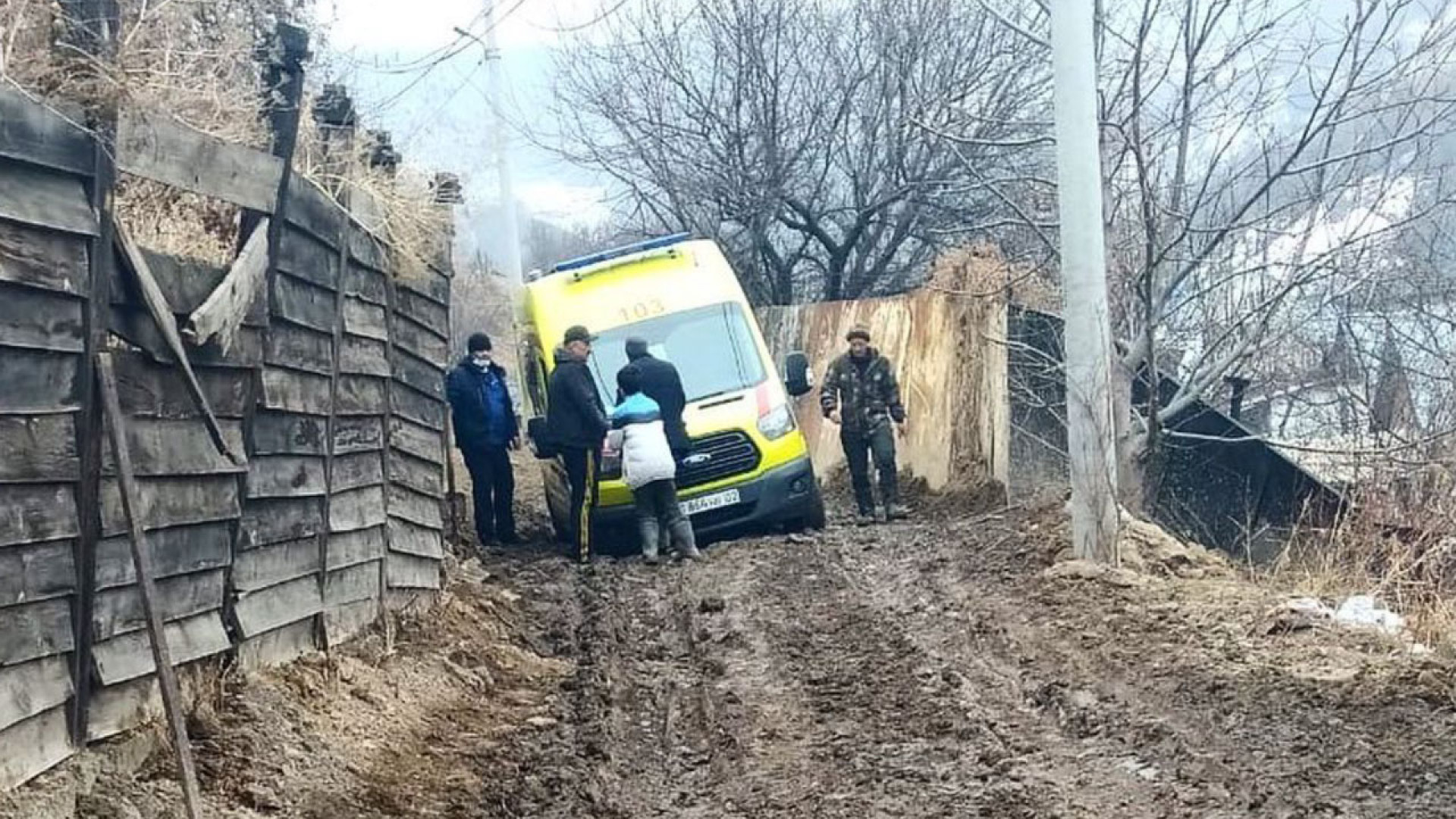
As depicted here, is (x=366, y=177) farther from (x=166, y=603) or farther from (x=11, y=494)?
(x=11, y=494)

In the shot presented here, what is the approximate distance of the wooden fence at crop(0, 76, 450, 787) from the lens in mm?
4781

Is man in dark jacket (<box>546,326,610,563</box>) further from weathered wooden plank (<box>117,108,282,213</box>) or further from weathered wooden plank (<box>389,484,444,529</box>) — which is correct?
weathered wooden plank (<box>117,108,282,213</box>)

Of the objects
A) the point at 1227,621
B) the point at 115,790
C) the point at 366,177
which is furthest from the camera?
the point at 366,177

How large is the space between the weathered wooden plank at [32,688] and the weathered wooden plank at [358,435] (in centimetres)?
284

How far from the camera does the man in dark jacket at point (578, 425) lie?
13.4m

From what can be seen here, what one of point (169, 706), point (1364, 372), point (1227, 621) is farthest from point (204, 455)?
point (1364, 372)

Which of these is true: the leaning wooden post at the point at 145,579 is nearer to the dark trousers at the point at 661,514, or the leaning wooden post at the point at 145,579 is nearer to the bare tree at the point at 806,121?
the dark trousers at the point at 661,514

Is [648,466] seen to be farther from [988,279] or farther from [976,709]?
[976,709]

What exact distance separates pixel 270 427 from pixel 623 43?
20.0 m

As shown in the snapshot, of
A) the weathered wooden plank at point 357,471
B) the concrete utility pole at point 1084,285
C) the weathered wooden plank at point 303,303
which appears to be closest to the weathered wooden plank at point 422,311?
the weathered wooden plank at point 357,471

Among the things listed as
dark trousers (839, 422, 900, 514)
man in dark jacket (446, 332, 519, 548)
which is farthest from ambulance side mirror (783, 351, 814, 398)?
man in dark jacket (446, 332, 519, 548)

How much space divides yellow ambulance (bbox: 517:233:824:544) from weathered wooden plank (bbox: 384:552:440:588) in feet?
13.4

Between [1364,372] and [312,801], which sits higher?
[1364,372]

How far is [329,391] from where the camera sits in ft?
25.3
